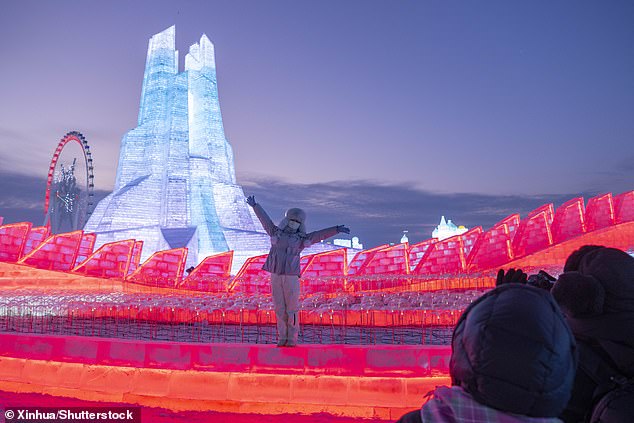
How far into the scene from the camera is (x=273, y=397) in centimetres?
532

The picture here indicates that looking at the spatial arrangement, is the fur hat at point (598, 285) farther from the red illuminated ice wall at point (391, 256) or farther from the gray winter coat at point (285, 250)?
the red illuminated ice wall at point (391, 256)

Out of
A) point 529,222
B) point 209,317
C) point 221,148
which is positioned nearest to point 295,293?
point 209,317

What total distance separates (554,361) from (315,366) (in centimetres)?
445

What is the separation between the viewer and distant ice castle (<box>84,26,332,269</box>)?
111ft

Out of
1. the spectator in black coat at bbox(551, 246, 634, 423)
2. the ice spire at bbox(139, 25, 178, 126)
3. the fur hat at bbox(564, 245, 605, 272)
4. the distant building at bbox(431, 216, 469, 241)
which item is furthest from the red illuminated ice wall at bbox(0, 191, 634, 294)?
the distant building at bbox(431, 216, 469, 241)

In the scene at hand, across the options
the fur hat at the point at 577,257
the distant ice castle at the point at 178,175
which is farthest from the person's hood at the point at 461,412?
the distant ice castle at the point at 178,175

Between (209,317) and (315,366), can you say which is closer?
(315,366)

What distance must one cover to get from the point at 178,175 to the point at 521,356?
1423 inches

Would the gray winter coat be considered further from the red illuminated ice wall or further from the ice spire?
the ice spire

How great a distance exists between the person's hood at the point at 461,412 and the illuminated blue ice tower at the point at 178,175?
32.8 m

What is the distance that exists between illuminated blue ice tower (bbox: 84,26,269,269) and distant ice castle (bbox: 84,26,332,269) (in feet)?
0.22

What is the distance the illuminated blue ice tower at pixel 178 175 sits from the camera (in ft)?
111

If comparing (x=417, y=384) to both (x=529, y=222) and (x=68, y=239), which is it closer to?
(x=529, y=222)

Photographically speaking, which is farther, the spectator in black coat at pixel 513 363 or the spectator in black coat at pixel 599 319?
the spectator in black coat at pixel 599 319
